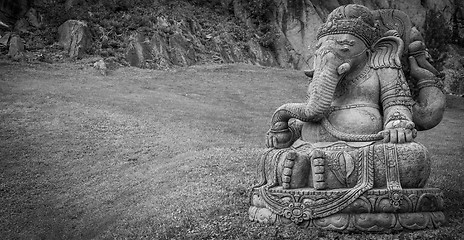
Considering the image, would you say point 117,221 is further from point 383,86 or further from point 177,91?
point 177,91

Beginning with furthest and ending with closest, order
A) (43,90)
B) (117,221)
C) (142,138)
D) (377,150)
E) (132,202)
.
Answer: (43,90)
(142,138)
(132,202)
(117,221)
(377,150)

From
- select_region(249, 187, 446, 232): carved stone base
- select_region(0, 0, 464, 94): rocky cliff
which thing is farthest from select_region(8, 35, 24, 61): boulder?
select_region(249, 187, 446, 232): carved stone base

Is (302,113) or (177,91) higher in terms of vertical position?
(302,113)

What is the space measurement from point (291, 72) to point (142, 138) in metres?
17.1

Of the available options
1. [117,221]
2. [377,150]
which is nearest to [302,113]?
[377,150]

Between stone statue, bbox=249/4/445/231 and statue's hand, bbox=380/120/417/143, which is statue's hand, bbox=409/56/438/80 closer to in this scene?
stone statue, bbox=249/4/445/231

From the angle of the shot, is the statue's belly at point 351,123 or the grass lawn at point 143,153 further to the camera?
the grass lawn at point 143,153

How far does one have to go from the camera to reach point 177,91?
2688 centimetres

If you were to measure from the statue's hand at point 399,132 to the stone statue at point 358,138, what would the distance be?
14 mm

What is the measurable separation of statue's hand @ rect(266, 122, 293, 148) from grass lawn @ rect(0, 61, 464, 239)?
1.26 meters

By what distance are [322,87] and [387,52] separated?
1276 millimetres

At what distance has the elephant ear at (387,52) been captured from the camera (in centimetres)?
802

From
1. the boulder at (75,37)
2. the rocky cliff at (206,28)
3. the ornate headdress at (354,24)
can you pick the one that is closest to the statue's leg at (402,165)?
the ornate headdress at (354,24)

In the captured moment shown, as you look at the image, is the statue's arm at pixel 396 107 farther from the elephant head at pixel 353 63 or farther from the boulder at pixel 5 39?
the boulder at pixel 5 39
